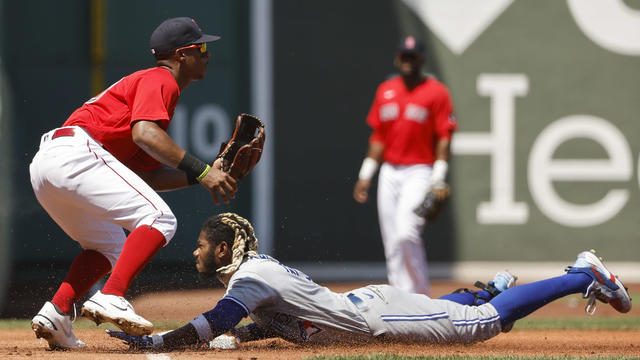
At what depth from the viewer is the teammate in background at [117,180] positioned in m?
4.84

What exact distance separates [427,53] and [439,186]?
4.07m

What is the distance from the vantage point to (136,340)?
4930 millimetres

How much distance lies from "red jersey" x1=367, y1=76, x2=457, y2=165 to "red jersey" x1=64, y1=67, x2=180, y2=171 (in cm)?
297

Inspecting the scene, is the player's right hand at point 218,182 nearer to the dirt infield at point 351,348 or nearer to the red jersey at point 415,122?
the dirt infield at point 351,348

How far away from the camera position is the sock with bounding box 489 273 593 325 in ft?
17.2

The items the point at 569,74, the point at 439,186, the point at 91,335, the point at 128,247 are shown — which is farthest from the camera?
the point at 569,74

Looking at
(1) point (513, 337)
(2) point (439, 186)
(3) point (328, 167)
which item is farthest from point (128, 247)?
(3) point (328, 167)

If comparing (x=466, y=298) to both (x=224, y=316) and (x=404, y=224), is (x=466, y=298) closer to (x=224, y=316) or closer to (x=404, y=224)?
(x=224, y=316)

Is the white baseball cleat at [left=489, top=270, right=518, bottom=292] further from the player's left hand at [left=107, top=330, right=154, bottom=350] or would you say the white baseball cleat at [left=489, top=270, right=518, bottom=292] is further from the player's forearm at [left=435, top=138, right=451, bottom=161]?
the player's forearm at [left=435, top=138, right=451, bottom=161]

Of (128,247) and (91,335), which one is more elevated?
(128,247)

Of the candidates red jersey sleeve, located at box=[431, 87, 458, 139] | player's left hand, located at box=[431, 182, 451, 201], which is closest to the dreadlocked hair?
player's left hand, located at box=[431, 182, 451, 201]

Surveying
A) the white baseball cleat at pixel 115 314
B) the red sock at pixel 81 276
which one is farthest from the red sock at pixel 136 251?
the red sock at pixel 81 276

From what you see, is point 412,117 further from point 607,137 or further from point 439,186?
point 607,137

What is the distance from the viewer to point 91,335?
630 cm
